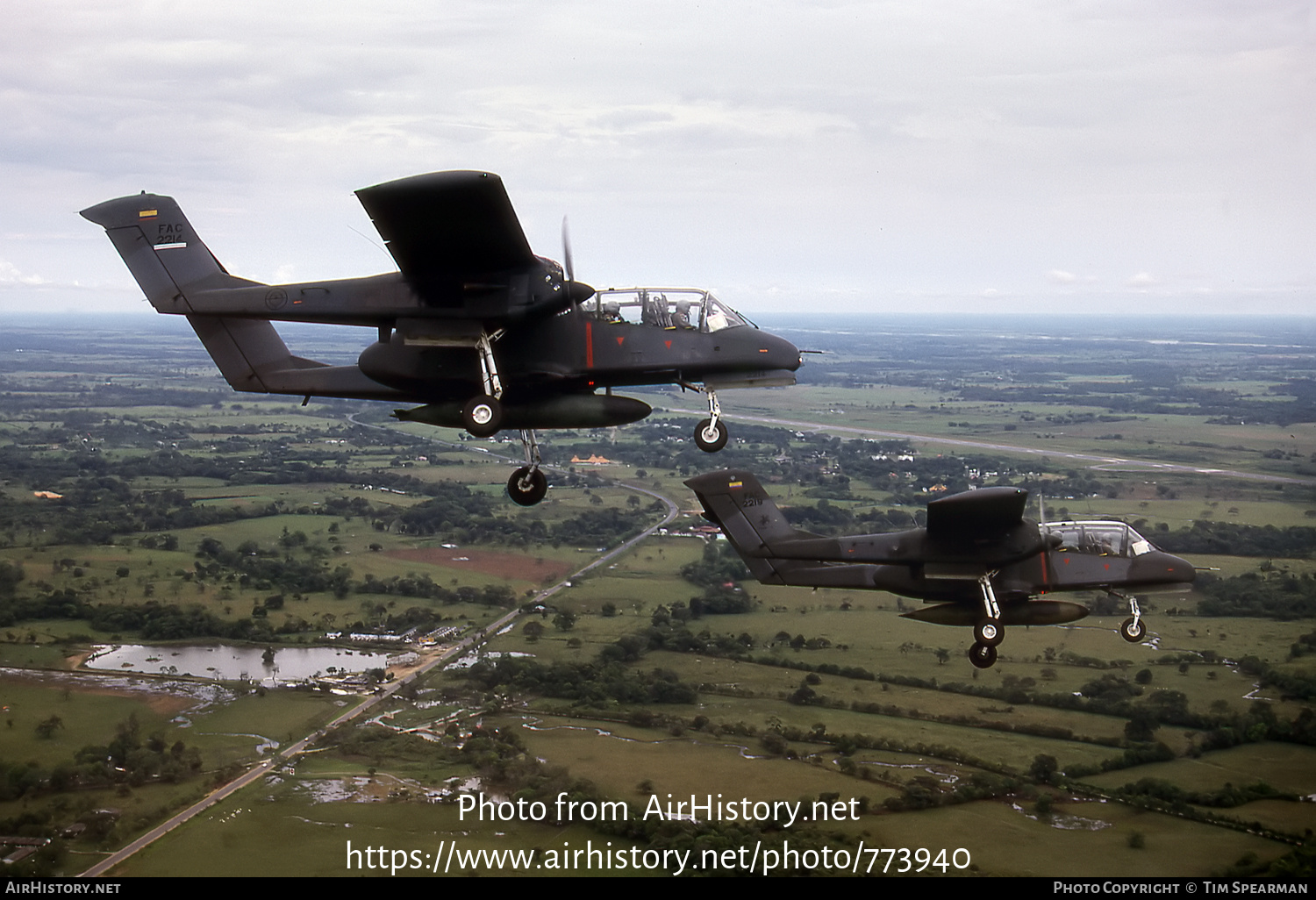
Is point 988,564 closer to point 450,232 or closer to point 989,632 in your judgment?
point 989,632

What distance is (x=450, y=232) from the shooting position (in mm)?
19422

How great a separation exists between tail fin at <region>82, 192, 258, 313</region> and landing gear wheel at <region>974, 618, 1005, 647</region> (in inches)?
733

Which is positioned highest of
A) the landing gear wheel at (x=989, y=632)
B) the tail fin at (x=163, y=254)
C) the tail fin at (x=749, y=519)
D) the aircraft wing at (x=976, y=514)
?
the tail fin at (x=163, y=254)

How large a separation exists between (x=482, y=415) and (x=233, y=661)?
56843 millimetres

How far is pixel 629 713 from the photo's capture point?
61531mm

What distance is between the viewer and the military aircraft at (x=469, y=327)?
800 inches

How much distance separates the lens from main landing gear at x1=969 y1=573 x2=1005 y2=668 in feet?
89.2

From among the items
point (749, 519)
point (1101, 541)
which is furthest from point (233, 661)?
point (1101, 541)

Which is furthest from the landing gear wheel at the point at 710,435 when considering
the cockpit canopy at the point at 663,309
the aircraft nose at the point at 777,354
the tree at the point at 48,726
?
the tree at the point at 48,726

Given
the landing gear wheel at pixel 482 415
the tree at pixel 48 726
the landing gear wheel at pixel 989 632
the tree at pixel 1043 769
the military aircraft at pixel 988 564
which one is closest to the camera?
the landing gear wheel at pixel 482 415

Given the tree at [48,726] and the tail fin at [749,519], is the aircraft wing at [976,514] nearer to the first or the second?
the tail fin at [749,519]

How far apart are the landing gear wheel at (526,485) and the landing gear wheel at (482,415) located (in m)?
1.65

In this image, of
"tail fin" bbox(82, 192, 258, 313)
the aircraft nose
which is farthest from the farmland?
the aircraft nose
